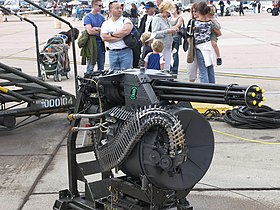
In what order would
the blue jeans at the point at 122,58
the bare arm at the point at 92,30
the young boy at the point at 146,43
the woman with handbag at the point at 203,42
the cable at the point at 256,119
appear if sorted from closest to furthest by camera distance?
the cable at the point at 256,119 → the blue jeans at the point at 122,58 → the woman with handbag at the point at 203,42 → the young boy at the point at 146,43 → the bare arm at the point at 92,30

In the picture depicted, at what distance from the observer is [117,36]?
28.5 feet

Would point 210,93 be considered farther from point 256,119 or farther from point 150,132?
point 256,119

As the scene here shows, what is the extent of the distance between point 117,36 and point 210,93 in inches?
199

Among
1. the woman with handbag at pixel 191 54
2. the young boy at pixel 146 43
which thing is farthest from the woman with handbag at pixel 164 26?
the woman with handbag at pixel 191 54

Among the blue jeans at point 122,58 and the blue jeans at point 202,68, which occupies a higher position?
the blue jeans at point 122,58

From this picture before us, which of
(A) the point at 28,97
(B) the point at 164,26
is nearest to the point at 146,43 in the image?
(B) the point at 164,26

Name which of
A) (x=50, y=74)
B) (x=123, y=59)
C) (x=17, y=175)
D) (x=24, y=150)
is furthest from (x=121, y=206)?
(x=50, y=74)

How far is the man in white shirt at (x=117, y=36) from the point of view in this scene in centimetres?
864

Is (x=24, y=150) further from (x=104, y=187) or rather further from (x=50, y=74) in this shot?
(x=50, y=74)

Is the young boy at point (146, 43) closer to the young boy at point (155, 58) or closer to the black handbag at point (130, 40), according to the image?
the black handbag at point (130, 40)

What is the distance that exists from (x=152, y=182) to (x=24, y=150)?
3.60 meters

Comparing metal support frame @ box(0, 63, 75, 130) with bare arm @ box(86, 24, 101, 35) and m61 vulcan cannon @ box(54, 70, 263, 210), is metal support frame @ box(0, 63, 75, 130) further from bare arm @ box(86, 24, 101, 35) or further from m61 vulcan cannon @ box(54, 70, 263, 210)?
m61 vulcan cannon @ box(54, 70, 263, 210)

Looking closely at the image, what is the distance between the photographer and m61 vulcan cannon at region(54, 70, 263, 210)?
12.4 ft

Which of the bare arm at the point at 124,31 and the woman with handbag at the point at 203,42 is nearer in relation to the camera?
the bare arm at the point at 124,31
